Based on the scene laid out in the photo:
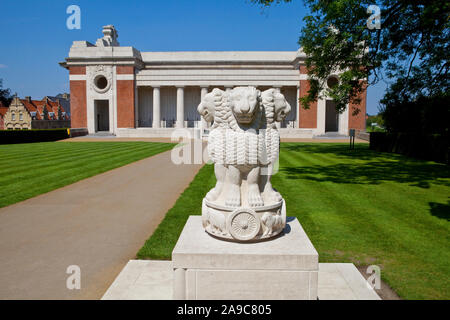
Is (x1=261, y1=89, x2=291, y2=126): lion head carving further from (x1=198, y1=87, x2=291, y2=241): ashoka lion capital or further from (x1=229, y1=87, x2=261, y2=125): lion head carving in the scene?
(x1=229, y1=87, x2=261, y2=125): lion head carving

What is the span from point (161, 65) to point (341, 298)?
150 feet

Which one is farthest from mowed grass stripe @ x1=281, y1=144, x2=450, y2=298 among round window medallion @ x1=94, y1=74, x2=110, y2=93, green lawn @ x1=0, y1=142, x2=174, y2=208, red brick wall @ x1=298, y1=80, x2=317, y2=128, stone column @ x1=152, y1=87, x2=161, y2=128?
round window medallion @ x1=94, y1=74, x2=110, y2=93

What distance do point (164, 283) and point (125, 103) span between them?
142 feet

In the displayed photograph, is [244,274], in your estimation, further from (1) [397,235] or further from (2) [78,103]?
(2) [78,103]

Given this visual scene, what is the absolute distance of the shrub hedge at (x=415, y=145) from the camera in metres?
18.0

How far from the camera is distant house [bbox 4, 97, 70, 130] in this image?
193 feet

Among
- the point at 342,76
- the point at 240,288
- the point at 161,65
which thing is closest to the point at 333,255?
the point at 240,288

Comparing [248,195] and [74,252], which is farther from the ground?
[248,195]

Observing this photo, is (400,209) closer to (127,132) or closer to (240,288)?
(240,288)

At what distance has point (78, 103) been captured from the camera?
1770 inches

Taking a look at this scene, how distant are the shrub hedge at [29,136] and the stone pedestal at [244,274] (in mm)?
32951

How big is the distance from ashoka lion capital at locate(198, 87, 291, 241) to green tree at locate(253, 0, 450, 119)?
1222cm

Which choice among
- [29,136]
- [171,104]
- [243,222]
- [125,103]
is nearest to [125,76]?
[125,103]

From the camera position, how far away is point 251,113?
12.6 ft
